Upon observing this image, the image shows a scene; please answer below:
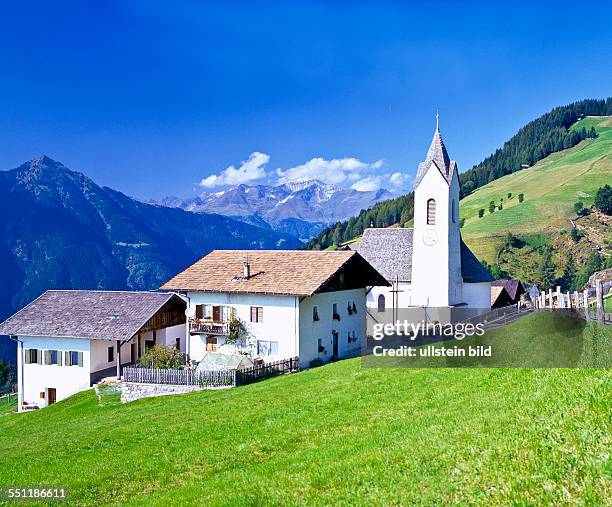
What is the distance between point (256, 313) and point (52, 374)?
18.7m

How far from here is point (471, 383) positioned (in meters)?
16.3

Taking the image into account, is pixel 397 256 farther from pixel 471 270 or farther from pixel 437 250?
pixel 471 270

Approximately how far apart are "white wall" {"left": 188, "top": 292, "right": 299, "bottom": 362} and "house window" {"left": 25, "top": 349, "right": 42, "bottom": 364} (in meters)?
14.8

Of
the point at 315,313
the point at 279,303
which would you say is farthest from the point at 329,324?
the point at 279,303

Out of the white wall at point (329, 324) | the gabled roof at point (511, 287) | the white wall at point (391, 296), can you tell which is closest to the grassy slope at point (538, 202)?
the gabled roof at point (511, 287)

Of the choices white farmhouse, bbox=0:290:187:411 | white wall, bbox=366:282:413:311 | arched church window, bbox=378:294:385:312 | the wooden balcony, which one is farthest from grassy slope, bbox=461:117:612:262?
the wooden balcony

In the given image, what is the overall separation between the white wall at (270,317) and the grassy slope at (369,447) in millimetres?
17024

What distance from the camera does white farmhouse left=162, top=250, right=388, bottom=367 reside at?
41.9m

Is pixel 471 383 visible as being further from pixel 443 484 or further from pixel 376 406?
pixel 443 484

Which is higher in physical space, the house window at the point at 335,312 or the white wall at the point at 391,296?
the white wall at the point at 391,296

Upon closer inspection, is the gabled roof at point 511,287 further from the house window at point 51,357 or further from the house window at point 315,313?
the house window at point 51,357

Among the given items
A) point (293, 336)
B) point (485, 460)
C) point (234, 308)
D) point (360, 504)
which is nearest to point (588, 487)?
point (485, 460)

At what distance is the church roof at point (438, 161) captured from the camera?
5978cm

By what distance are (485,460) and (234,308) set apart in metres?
36.2
